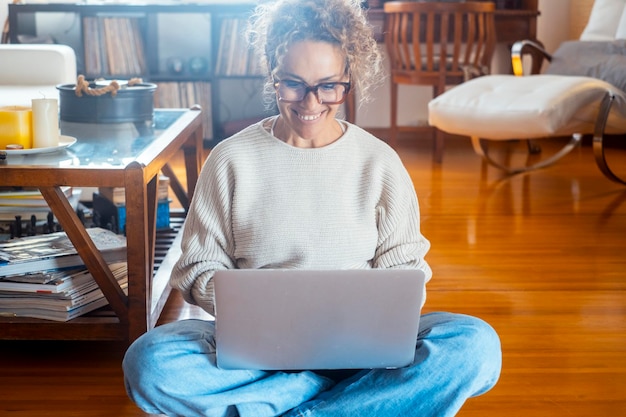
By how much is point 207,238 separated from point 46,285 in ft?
1.87

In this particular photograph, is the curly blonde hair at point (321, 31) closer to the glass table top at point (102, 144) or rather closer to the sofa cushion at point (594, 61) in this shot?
the glass table top at point (102, 144)

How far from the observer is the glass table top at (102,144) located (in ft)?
6.14

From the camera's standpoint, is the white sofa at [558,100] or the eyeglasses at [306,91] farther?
the white sofa at [558,100]

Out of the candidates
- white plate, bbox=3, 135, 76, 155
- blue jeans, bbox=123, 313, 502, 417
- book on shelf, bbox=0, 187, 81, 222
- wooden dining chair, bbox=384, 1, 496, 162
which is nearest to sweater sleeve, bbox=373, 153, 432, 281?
blue jeans, bbox=123, 313, 502, 417

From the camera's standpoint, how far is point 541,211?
3.39m

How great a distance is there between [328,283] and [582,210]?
2381mm

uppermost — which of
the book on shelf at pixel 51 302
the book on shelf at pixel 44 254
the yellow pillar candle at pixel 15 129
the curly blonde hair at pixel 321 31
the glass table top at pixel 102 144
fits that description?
the curly blonde hair at pixel 321 31

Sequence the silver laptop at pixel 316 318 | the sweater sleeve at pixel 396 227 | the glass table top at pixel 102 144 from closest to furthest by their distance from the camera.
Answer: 1. the silver laptop at pixel 316 318
2. the sweater sleeve at pixel 396 227
3. the glass table top at pixel 102 144

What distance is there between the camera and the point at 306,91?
4.60ft

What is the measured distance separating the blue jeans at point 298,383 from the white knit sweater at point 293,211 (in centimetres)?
11

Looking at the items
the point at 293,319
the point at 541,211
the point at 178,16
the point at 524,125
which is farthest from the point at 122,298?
the point at 178,16

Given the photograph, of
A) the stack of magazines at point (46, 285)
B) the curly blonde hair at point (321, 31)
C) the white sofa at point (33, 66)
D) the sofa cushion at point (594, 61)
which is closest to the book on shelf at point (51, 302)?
the stack of magazines at point (46, 285)

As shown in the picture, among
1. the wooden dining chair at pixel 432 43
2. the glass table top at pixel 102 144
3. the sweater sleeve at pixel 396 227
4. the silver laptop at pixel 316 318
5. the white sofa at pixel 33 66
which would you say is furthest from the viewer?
the wooden dining chair at pixel 432 43

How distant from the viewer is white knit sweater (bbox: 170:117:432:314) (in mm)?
1463
